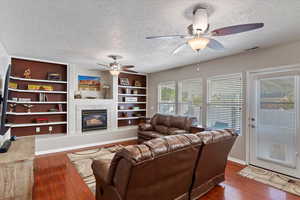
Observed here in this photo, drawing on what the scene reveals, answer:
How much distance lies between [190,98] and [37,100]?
14.8ft

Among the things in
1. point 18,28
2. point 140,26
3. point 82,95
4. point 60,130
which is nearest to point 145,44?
point 140,26

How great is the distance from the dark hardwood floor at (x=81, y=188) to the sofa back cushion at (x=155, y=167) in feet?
3.04

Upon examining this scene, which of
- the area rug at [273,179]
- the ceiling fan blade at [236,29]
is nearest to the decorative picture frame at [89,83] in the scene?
the ceiling fan blade at [236,29]

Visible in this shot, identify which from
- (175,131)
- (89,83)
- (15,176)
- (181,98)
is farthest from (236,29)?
(89,83)

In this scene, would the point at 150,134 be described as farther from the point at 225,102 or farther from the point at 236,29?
the point at 236,29

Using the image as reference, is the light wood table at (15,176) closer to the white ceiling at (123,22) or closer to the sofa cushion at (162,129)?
the white ceiling at (123,22)

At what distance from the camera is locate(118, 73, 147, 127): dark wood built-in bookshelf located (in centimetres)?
608

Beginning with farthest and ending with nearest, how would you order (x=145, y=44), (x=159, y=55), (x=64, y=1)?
1. (x=159, y=55)
2. (x=145, y=44)
3. (x=64, y=1)

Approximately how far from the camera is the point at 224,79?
13.3 feet

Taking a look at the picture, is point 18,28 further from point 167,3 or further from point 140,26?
point 167,3

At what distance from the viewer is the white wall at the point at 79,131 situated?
428 centimetres

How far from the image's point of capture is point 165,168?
1.62 m

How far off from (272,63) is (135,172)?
3.49 meters

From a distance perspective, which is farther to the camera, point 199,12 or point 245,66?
point 245,66
